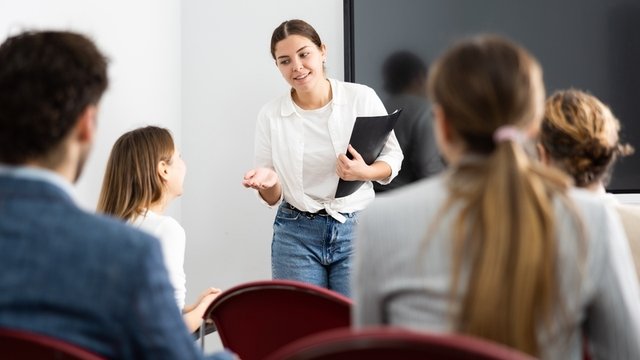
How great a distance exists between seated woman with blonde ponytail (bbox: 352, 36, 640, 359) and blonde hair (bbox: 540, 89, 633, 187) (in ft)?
2.17

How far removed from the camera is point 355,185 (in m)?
3.07

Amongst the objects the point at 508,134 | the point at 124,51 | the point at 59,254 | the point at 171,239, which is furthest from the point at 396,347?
the point at 124,51

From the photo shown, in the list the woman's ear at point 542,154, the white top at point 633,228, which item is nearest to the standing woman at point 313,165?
the woman's ear at point 542,154

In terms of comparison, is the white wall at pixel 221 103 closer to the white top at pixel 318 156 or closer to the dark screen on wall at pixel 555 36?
the dark screen on wall at pixel 555 36

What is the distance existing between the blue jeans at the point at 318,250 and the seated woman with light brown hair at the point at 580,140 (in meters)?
1.25

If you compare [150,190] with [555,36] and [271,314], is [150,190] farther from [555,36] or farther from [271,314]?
[555,36]

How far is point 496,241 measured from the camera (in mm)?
1163

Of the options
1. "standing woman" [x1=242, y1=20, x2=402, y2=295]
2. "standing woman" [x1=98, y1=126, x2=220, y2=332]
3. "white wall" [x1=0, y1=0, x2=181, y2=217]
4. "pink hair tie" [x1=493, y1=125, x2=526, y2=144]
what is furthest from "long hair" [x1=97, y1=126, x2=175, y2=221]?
"pink hair tie" [x1=493, y1=125, x2=526, y2=144]

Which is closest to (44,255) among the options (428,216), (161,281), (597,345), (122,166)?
(161,281)

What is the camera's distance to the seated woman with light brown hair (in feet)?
6.19

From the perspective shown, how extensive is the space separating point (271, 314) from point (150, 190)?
2.82 feet

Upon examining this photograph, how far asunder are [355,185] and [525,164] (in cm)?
187

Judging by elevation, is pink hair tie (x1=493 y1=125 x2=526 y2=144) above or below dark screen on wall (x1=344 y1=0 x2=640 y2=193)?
below

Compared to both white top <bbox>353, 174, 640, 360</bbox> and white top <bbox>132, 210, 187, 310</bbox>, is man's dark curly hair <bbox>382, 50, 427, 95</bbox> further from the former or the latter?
white top <bbox>353, 174, 640, 360</bbox>
